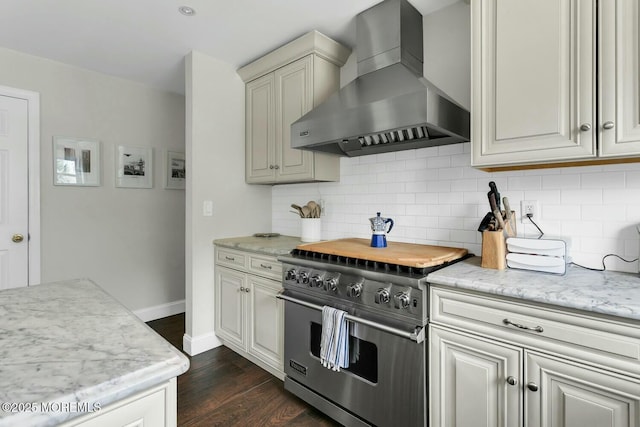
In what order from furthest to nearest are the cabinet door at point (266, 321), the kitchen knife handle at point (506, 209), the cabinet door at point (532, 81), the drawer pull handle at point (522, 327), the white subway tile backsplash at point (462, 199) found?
the cabinet door at point (266, 321), the kitchen knife handle at point (506, 209), the white subway tile backsplash at point (462, 199), the cabinet door at point (532, 81), the drawer pull handle at point (522, 327)

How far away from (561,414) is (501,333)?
1.04 feet

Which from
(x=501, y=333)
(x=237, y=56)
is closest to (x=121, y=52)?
(x=237, y=56)

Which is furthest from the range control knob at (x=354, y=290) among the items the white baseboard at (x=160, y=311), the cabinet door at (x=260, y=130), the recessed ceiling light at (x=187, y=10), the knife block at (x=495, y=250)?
the white baseboard at (x=160, y=311)

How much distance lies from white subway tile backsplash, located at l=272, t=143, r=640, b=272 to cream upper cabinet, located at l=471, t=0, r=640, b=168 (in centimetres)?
34

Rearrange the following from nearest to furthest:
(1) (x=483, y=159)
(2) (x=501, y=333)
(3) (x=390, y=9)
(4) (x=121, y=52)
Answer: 1. (2) (x=501, y=333)
2. (1) (x=483, y=159)
3. (3) (x=390, y=9)
4. (4) (x=121, y=52)

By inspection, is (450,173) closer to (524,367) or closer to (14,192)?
(524,367)

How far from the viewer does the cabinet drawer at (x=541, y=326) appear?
1059mm

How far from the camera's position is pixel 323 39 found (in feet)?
7.85

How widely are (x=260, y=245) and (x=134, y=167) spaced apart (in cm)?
183

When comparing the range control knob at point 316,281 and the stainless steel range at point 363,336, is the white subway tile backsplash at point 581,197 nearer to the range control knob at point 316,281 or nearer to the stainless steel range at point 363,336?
the stainless steel range at point 363,336

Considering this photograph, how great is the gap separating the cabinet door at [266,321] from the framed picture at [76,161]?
192 cm

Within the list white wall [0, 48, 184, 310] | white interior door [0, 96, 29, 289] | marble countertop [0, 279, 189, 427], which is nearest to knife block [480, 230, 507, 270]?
marble countertop [0, 279, 189, 427]

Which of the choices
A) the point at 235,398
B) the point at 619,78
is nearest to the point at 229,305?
the point at 235,398

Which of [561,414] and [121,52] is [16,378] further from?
[121,52]
